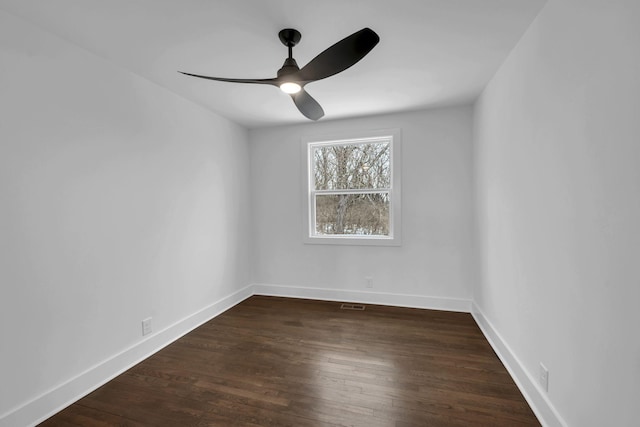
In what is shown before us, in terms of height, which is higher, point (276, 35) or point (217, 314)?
point (276, 35)

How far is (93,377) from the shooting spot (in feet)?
6.88

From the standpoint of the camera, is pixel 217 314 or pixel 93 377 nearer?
pixel 93 377

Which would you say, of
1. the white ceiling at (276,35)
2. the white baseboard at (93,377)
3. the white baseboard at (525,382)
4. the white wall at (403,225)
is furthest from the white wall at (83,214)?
the white baseboard at (525,382)

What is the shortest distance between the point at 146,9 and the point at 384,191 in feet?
9.46

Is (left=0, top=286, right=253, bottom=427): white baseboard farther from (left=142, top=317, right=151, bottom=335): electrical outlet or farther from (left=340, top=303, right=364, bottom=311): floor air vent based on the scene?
(left=340, top=303, right=364, bottom=311): floor air vent

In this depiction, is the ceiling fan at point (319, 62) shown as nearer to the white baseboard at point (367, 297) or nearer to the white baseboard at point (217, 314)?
the white baseboard at point (217, 314)

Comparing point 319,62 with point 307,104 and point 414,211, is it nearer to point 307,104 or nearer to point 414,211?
point 307,104

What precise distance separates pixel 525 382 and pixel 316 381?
54.3 inches

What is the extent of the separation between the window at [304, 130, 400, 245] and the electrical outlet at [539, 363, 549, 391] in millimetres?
2012

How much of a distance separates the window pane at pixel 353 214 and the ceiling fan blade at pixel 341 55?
2276 millimetres

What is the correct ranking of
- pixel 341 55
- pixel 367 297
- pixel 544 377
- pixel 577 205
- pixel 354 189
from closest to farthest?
pixel 577 205 → pixel 341 55 → pixel 544 377 → pixel 367 297 → pixel 354 189

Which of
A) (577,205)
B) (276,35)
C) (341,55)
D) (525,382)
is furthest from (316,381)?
(276,35)

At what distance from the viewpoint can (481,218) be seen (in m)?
3.04

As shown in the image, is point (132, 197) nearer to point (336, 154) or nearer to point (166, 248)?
point (166, 248)
